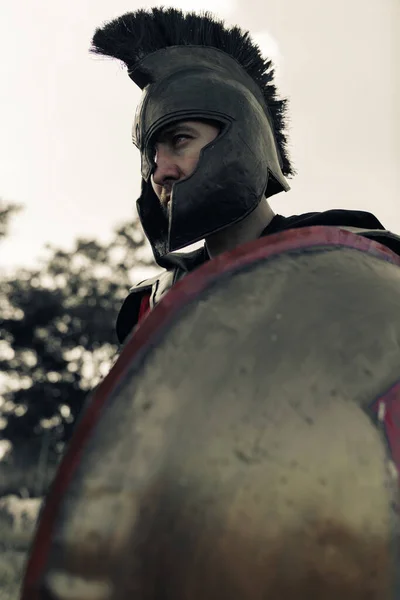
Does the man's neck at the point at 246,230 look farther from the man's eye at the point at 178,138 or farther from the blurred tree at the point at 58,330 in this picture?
the blurred tree at the point at 58,330

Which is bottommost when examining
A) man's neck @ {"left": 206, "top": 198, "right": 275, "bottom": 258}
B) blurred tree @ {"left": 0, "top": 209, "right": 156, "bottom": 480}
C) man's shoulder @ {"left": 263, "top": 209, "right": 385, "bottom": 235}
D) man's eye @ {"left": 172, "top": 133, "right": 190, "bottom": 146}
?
blurred tree @ {"left": 0, "top": 209, "right": 156, "bottom": 480}

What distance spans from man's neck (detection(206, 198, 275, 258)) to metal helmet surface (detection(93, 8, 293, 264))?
0.06m

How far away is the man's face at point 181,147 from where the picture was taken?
6.51ft

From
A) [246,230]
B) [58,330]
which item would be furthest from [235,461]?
[58,330]

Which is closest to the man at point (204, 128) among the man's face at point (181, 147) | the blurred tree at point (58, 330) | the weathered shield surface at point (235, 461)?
the man's face at point (181, 147)

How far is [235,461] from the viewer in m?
0.90

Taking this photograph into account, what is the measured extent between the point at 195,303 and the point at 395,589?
468 mm

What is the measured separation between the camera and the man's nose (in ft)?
6.60

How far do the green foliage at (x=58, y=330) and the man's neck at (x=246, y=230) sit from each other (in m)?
24.4

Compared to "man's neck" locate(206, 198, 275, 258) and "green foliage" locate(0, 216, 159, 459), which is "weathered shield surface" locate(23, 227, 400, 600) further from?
"green foliage" locate(0, 216, 159, 459)

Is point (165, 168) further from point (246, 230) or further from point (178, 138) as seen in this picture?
point (246, 230)

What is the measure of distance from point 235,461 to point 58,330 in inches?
1128

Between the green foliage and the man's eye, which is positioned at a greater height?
the man's eye

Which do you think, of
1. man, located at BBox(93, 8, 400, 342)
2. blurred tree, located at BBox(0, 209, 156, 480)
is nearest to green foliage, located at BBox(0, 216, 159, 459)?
blurred tree, located at BBox(0, 209, 156, 480)
